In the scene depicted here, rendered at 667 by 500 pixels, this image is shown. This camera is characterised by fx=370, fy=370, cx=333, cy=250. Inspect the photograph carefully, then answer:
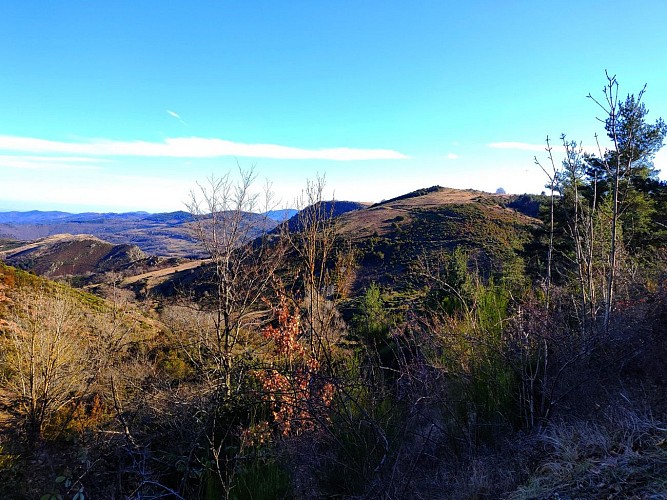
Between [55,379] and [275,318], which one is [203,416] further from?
[55,379]

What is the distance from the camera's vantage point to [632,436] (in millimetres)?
2848

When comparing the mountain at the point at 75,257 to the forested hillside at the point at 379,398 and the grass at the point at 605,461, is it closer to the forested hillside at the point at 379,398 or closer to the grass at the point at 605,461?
the forested hillside at the point at 379,398

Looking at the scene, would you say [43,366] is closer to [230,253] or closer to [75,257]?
[230,253]

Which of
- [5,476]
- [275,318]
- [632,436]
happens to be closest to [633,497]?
[632,436]

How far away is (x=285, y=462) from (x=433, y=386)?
1770mm

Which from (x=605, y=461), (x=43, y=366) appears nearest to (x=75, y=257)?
(x=43, y=366)

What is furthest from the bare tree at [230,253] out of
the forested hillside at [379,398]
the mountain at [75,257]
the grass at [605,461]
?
the mountain at [75,257]

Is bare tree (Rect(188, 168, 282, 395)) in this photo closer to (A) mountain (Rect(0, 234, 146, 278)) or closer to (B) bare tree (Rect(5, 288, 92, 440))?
(B) bare tree (Rect(5, 288, 92, 440))

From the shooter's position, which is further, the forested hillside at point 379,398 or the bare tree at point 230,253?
the bare tree at point 230,253

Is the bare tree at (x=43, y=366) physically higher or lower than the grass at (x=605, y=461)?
lower

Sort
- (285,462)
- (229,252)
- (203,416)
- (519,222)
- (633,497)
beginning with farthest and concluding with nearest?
1. (519,222)
2. (229,252)
3. (203,416)
4. (285,462)
5. (633,497)

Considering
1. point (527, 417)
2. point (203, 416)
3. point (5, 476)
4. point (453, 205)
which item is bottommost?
point (5, 476)

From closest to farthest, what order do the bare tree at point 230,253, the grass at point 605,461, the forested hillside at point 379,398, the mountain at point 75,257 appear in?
the grass at point 605,461, the forested hillside at point 379,398, the bare tree at point 230,253, the mountain at point 75,257

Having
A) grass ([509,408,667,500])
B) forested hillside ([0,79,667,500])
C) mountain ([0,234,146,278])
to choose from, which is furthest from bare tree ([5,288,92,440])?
mountain ([0,234,146,278])
